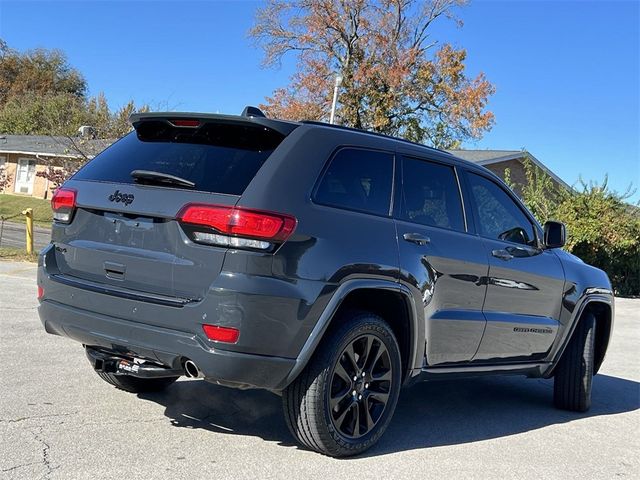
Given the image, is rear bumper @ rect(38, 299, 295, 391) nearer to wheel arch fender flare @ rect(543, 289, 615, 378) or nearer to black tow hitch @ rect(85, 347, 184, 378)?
black tow hitch @ rect(85, 347, 184, 378)

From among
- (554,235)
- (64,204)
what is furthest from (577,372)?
(64,204)

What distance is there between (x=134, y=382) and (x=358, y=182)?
7.41ft

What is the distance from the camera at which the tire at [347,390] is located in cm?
383

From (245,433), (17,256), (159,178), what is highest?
(159,178)

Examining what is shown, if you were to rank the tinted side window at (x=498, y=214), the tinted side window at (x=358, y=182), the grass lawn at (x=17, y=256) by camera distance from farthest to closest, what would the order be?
the grass lawn at (x=17, y=256) < the tinted side window at (x=498, y=214) < the tinted side window at (x=358, y=182)

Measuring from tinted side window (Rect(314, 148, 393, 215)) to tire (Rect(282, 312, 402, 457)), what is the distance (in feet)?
2.19

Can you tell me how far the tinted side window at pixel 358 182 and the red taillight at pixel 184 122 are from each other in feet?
2.73

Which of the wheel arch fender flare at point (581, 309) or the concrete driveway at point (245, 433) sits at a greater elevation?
the wheel arch fender flare at point (581, 309)

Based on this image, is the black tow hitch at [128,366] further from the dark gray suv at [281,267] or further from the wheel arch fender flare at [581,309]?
the wheel arch fender flare at [581,309]

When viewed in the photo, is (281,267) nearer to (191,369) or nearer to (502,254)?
(191,369)

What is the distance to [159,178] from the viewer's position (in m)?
3.82

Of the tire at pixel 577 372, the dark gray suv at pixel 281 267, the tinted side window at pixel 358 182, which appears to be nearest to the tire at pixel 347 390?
the dark gray suv at pixel 281 267

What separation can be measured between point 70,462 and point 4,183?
70.0ft

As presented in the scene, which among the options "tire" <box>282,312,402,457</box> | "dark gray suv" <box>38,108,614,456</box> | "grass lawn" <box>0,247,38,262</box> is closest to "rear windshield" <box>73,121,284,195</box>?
"dark gray suv" <box>38,108,614,456</box>
